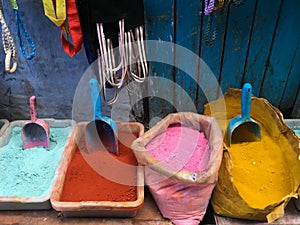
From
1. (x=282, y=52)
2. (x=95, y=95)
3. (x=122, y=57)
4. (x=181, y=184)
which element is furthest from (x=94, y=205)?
(x=282, y=52)

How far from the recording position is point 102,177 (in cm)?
142

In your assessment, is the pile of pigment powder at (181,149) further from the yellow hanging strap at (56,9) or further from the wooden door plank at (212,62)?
the yellow hanging strap at (56,9)

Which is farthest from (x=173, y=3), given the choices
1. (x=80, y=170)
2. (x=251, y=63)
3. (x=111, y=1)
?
(x=80, y=170)

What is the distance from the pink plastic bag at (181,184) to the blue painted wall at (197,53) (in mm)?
322

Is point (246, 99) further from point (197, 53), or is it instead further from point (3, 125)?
point (3, 125)

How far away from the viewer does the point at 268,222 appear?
130cm

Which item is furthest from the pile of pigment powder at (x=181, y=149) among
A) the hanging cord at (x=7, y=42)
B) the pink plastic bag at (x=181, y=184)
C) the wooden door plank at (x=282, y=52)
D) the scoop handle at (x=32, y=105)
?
the hanging cord at (x=7, y=42)

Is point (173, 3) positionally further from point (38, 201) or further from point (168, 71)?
point (38, 201)

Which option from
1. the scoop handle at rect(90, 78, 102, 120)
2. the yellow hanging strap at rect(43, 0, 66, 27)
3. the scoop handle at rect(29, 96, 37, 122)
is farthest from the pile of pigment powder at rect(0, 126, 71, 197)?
the yellow hanging strap at rect(43, 0, 66, 27)

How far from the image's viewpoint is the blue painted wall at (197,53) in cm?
139

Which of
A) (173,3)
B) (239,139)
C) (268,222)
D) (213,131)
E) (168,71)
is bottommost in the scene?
(268,222)

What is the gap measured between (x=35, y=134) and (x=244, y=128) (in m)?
0.96

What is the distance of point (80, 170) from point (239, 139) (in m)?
0.72

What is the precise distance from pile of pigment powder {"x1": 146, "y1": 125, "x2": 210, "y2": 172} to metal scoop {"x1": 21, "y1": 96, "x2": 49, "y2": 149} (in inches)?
19.3
